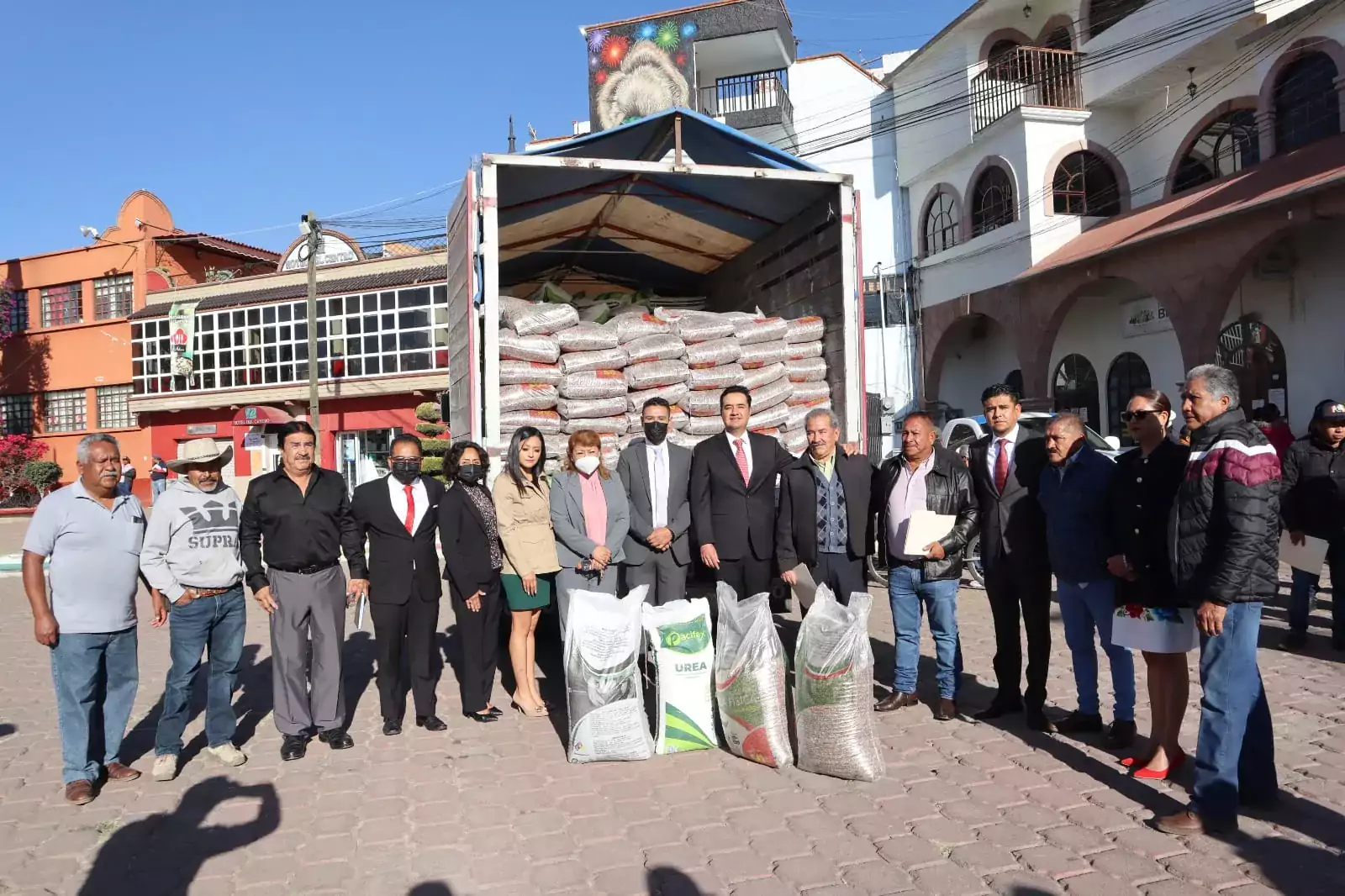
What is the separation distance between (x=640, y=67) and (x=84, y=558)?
26238 mm

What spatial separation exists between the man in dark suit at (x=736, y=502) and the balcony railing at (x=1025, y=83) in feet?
51.8

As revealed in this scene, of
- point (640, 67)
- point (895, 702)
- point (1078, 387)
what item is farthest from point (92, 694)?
point (640, 67)

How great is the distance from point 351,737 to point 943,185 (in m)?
19.6

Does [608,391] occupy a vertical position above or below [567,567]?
above

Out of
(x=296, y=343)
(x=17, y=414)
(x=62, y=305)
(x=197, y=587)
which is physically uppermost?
(x=62, y=305)

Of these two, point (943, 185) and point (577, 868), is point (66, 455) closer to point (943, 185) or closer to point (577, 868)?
point (943, 185)

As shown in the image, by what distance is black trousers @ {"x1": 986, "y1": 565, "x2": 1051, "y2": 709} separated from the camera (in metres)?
4.73

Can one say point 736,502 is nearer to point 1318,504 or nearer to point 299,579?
point 299,579

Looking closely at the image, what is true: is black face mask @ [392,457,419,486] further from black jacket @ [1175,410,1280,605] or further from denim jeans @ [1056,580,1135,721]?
black jacket @ [1175,410,1280,605]

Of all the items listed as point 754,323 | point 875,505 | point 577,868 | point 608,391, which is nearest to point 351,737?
point 577,868

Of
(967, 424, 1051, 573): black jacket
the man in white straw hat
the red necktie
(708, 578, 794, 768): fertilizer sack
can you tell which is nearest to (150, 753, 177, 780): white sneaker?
the man in white straw hat

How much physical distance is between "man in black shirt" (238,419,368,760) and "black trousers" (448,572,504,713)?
27.1 inches

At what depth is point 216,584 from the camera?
4539mm

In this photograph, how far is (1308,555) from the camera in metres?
6.19
